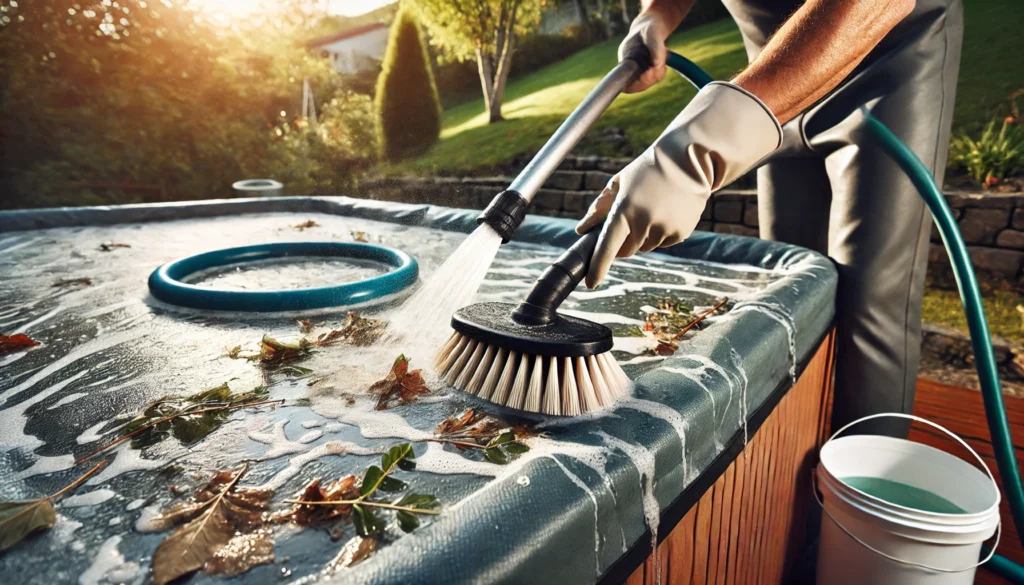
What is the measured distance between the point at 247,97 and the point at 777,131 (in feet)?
34.4

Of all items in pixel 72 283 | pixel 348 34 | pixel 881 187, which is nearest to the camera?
pixel 881 187

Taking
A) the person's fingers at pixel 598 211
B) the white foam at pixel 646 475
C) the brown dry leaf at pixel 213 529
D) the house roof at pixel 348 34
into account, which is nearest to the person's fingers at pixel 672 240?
the person's fingers at pixel 598 211

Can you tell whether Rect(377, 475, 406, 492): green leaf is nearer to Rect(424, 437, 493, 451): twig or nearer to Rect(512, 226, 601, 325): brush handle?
Rect(424, 437, 493, 451): twig

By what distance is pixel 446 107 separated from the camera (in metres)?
19.9

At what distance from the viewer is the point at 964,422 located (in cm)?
305

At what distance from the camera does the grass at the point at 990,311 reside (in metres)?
4.66

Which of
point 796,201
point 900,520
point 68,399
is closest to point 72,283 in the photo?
point 68,399

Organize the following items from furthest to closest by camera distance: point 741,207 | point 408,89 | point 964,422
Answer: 1. point 408,89
2. point 741,207
3. point 964,422

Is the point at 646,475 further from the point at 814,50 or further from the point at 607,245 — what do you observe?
the point at 814,50

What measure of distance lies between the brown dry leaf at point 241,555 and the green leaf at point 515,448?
1.34ft

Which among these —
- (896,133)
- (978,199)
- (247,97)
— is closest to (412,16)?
(247,97)

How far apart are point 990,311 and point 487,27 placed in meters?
13.2

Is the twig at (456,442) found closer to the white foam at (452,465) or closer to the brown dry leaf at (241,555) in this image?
the white foam at (452,465)

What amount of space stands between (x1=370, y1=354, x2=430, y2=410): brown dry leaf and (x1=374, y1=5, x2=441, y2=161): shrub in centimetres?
1359
